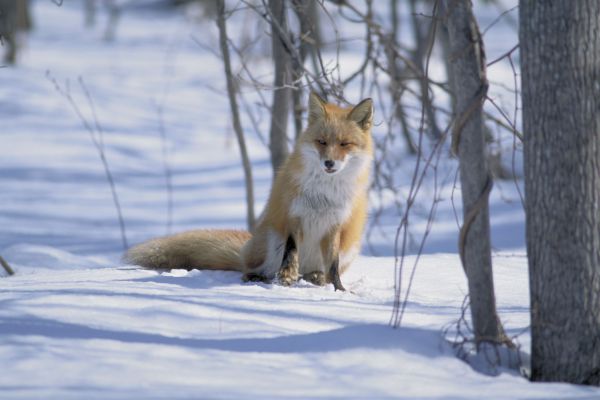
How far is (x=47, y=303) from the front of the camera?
3.71m

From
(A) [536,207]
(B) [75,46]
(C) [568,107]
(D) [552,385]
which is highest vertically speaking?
(B) [75,46]

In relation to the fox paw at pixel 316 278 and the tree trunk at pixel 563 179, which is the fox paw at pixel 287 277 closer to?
the fox paw at pixel 316 278

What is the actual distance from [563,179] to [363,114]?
7.06 feet

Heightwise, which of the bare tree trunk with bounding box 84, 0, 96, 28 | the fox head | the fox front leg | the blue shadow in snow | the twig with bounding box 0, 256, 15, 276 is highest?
the bare tree trunk with bounding box 84, 0, 96, 28

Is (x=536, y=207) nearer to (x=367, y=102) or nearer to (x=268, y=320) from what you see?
(x=268, y=320)

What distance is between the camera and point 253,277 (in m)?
5.25

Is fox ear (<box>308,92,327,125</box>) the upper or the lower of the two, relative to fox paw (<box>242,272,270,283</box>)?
upper

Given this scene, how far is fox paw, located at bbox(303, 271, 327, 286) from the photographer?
5.22m

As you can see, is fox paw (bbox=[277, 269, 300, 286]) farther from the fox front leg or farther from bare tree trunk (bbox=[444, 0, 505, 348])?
bare tree trunk (bbox=[444, 0, 505, 348])

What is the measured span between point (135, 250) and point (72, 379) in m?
2.64

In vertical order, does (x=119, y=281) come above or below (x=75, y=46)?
below

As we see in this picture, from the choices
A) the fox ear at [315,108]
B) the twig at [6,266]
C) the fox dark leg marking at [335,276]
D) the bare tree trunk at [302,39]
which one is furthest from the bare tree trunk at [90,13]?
the fox dark leg marking at [335,276]

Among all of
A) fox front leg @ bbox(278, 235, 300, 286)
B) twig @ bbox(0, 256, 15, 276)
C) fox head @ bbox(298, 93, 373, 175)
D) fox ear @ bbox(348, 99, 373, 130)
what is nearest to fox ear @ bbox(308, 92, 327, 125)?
fox head @ bbox(298, 93, 373, 175)

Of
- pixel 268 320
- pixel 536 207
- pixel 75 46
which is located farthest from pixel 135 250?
pixel 75 46
